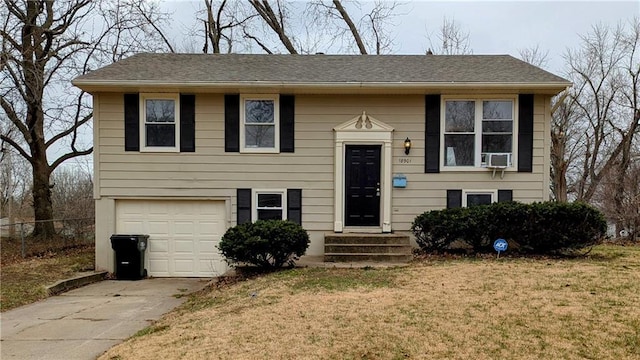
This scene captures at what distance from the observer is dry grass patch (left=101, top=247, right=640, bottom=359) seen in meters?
3.62

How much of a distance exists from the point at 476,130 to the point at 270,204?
5022 millimetres

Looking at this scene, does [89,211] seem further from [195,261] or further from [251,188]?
[251,188]

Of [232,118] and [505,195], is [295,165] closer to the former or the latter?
[232,118]

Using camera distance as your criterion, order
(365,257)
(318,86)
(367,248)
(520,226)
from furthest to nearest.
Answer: (318,86), (367,248), (365,257), (520,226)

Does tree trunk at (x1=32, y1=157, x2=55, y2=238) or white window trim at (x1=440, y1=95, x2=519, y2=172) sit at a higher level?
white window trim at (x1=440, y1=95, x2=519, y2=172)

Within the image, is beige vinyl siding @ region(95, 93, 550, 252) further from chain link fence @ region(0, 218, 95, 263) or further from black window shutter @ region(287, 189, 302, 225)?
chain link fence @ region(0, 218, 95, 263)

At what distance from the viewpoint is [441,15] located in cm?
1938

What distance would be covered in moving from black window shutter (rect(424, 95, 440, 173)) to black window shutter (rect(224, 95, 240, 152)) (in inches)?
170

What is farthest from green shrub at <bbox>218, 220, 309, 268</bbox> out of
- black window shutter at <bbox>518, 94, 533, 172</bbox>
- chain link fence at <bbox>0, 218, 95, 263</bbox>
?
chain link fence at <bbox>0, 218, 95, 263</bbox>

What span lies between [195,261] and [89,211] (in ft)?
31.2

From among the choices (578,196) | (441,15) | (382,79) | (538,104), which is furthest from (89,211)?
(578,196)

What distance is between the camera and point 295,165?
29.8ft

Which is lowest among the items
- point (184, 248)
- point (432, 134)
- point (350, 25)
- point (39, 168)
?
point (184, 248)

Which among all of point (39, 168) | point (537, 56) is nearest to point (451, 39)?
point (537, 56)
